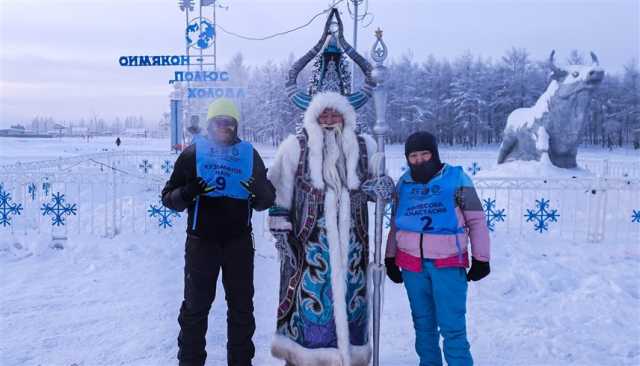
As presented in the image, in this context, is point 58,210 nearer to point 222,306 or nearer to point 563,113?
point 222,306

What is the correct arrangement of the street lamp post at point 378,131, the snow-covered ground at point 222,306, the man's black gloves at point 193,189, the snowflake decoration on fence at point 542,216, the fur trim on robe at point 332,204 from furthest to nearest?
the snowflake decoration on fence at point 542,216 < the snow-covered ground at point 222,306 < the street lamp post at point 378,131 < the fur trim on robe at point 332,204 < the man's black gloves at point 193,189

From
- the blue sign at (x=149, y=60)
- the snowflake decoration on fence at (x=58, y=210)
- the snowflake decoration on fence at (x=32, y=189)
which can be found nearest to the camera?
the snowflake decoration on fence at (x=58, y=210)

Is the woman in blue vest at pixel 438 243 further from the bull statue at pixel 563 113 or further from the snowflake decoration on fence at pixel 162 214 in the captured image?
the bull statue at pixel 563 113

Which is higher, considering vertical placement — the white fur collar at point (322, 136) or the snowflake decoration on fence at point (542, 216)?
the white fur collar at point (322, 136)

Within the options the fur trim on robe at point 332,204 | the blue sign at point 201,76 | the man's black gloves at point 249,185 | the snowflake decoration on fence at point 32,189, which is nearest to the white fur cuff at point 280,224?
the fur trim on robe at point 332,204

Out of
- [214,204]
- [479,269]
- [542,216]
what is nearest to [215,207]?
[214,204]

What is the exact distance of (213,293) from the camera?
9.86 ft

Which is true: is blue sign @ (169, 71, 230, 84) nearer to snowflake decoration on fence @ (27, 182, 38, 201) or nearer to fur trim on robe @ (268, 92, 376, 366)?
snowflake decoration on fence @ (27, 182, 38, 201)

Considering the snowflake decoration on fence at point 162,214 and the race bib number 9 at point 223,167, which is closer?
the race bib number 9 at point 223,167

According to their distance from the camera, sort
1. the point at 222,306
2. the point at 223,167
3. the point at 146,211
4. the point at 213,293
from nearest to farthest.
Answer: the point at 223,167
the point at 213,293
the point at 222,306
the point at 146,211

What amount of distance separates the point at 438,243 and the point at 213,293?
4.65ft

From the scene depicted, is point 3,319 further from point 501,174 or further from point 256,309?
point 501,174

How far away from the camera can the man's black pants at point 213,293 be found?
9.55 ft

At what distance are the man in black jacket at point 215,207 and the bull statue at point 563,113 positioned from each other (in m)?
10.8
